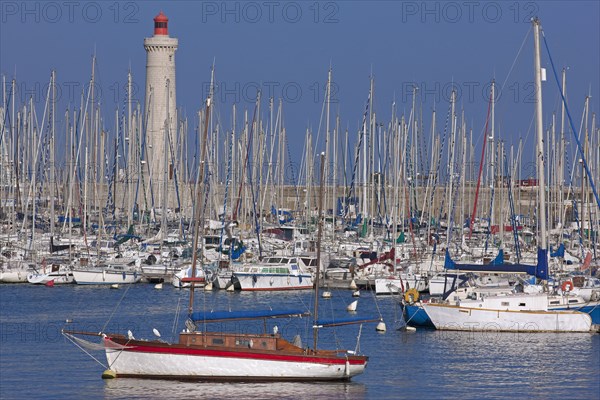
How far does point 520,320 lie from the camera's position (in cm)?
3928

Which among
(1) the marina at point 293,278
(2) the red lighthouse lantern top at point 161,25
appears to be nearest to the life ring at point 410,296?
(1) the marina at point 293,278

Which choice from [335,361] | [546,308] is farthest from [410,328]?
[335,361]

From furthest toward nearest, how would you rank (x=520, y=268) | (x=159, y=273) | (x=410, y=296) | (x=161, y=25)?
(x=161, y=25) → (x=159, y=273) → (x=410, y=296) → (x=520, y=268)

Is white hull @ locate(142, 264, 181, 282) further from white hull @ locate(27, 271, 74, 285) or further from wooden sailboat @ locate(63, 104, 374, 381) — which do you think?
wooden sailboat @ locate(63, 104, 374, 381)

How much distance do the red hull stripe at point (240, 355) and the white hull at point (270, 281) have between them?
24.0 m

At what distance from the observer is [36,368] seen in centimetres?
3384

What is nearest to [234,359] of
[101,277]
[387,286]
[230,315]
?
[230,315]

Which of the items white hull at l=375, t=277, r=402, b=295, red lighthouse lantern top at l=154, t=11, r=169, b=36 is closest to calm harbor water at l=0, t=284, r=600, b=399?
white hull at l=375, t=277, r=402, b=295

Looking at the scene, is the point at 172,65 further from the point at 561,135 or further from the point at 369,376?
the point at 369,376

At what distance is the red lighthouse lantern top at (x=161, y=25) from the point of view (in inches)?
4023

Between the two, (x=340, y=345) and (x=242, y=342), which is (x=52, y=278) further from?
(x=242, y=342)

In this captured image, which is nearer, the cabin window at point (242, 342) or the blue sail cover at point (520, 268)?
the cabin window at point (242, 342)

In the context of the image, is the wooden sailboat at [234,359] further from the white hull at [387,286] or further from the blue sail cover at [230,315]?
the white hull at [387,286]

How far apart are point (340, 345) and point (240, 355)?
8.46 meters
